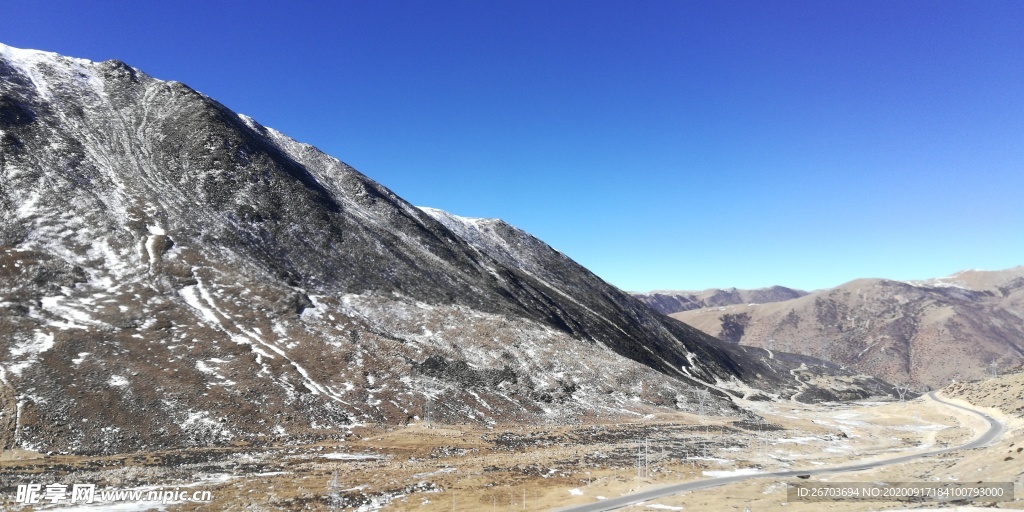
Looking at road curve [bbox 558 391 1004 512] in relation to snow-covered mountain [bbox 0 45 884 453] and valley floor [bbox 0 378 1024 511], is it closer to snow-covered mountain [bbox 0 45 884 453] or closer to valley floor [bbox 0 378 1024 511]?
valley floor [bbox 0 378 1024 511]

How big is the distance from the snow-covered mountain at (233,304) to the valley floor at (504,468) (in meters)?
5.33

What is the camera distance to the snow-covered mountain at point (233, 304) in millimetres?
52844

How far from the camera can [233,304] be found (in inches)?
3002

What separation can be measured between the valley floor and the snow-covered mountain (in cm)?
533

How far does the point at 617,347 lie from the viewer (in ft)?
385

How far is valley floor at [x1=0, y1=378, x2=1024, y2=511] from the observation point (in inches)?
1367

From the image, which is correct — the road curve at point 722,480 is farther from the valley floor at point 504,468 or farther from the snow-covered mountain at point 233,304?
the snow-covered mountain at point 233,304

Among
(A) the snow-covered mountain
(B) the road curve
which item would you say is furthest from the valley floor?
(A) the snow-covered mountain

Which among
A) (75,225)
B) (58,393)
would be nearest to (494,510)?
(58,393)

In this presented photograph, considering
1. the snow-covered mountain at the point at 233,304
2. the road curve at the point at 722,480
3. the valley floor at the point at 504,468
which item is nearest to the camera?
the valley floor at the point at 504,468

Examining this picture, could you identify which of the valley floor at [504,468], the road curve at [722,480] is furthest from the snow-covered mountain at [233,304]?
the road curve at [722,480]

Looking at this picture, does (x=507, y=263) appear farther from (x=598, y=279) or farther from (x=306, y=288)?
(x=306, y=288)

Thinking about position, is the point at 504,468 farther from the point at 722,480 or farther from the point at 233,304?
the point at 233,304

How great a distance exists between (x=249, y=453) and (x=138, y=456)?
27.4 ft
